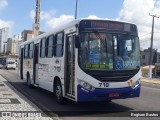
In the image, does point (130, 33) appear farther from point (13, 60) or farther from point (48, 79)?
point (13, 60)

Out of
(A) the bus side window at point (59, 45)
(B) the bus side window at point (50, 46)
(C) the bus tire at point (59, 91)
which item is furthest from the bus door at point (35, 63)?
(C) the bus tire at point (59, 91)

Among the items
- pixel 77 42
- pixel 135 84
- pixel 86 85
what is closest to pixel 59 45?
pixel 77 42

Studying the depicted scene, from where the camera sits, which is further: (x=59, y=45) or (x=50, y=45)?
(x=50, y=45)

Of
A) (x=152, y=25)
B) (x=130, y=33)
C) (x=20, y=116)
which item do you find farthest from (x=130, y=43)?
(x=152, y=25)

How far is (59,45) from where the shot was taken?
524 inches

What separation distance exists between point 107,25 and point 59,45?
98.5 inches

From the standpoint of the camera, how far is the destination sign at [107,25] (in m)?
11.4

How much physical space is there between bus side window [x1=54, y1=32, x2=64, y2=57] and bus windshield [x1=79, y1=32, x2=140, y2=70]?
1.97 m

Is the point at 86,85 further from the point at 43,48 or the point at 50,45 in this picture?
the point at 43,48

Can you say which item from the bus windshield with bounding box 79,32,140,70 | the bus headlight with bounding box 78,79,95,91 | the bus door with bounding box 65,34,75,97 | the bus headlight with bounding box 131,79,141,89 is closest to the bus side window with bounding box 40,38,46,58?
the bus door with bounding box 65,34,75,97

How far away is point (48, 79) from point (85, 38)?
4380 mm

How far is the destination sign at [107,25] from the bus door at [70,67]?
2.69ft

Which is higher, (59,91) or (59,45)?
(59,45)

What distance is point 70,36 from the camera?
481 inches
